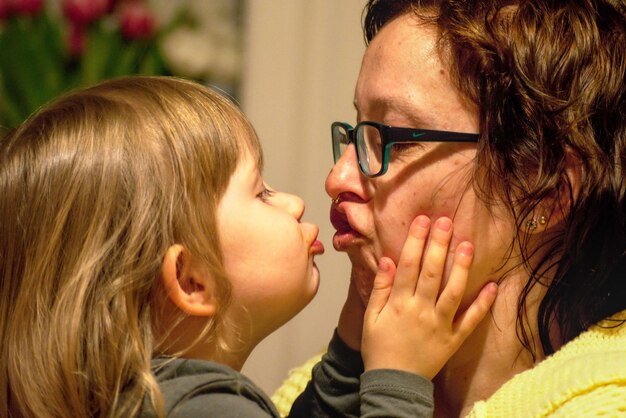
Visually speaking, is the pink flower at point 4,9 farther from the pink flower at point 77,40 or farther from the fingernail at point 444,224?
the fingernail at point 444,224

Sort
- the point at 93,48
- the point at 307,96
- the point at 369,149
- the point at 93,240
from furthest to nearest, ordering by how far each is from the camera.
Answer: the point at 93,48 → the point at 307,96 → the point at 369,149 → the point at 93,240

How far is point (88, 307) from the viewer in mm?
1218

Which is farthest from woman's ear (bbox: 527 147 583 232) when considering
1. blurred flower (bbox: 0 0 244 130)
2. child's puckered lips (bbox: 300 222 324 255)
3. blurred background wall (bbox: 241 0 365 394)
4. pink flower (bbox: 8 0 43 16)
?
pink flower (bbox: 8 0 43 16)

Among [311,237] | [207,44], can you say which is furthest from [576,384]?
[207,44]

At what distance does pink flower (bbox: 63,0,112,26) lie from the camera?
8.84 feet

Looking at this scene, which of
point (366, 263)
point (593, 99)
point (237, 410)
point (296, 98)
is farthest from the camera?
point (296, 98)

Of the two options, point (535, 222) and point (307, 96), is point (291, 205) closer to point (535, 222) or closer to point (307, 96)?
point (535, 222)

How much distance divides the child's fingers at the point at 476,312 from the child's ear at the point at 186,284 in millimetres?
382

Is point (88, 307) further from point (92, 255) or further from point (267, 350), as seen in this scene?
point (267, 350)

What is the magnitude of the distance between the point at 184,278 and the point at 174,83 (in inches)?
11.9

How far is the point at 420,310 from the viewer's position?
4.56 feet

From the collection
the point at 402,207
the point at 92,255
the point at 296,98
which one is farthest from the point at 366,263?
→ the point at 296,98

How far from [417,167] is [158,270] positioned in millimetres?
433

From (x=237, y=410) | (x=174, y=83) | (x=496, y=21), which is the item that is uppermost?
(x=496, y=21)
